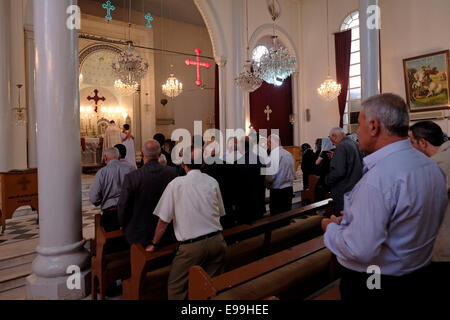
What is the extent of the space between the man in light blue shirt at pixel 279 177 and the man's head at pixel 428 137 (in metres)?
2.31

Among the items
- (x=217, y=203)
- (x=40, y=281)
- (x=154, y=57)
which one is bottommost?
(x=40, y=281)

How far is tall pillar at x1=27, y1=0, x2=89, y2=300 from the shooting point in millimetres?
3137

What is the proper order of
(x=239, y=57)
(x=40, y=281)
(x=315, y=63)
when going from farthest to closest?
(x=315, y=63) → (x=239, y=57) → (x=40, y=281)

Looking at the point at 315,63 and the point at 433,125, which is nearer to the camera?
the point at 433,125

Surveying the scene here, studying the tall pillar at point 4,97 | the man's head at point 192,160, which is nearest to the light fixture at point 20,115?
the tall pillar at point 4,97

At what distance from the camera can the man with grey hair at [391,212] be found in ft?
4.45

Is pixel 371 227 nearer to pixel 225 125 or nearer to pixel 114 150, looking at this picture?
pixel 114 150

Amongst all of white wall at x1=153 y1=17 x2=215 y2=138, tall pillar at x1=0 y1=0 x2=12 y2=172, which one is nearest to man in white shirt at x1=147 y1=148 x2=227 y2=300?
tall pillar at x1=0 y1=0 x2=12 y2=172

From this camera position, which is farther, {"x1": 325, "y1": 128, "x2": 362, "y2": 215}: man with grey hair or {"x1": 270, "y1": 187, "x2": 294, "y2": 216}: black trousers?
{"x1": 270, "y1": 187, "x2": 294, "y2": 216}: black trousers

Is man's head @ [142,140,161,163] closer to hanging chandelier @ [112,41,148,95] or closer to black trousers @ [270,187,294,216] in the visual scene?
black trousers @ [270,187,294,216]

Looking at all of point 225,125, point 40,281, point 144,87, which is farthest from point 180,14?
point 40,281

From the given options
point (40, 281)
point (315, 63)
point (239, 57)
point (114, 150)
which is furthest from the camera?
point (315, 63)

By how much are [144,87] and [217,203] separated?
12.3m
